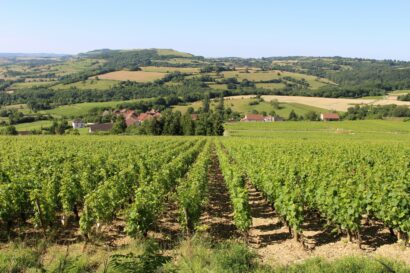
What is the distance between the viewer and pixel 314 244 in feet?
36.3

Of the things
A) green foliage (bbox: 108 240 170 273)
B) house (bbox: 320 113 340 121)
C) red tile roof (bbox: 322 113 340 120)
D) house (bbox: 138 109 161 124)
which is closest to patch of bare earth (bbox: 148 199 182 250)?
green foliage (bbox: 108 240 170 273)

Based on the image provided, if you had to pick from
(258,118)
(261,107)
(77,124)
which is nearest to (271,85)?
(261,107)

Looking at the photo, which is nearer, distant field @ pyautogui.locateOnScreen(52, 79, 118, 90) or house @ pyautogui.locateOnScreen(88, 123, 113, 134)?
house @ pyautogui.locateOnScreen(88, 123, 113, 134)

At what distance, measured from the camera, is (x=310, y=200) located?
1293cm

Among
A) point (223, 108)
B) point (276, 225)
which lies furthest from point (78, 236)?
point (223, 108)

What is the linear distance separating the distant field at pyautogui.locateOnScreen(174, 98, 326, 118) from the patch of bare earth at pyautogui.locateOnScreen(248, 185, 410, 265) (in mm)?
101083

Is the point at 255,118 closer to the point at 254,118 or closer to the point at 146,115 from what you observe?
the point at 254,118

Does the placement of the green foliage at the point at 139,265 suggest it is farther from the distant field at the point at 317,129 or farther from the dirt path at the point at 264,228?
the distant field at the point at 317,129

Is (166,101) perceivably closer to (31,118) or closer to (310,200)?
(31,118)

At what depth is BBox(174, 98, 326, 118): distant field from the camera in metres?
115

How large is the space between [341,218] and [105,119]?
99612mm

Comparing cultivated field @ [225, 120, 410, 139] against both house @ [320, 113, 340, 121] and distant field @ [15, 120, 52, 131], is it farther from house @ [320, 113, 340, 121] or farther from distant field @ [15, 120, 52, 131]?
distant field @ [15, 120, 52, 131]

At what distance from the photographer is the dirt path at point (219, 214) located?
12148 mm

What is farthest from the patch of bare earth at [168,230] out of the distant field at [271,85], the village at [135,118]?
the distant field at [271,85]
